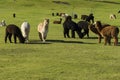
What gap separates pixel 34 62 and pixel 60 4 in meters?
82.5

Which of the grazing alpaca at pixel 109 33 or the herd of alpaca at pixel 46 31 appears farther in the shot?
the herd of alpaca at pixel 46 31

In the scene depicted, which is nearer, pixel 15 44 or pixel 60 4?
pixel 15 44

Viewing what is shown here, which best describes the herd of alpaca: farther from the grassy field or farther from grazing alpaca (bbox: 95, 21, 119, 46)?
the grassy field

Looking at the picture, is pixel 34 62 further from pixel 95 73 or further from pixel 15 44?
pixel 15 44

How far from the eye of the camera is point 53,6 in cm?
9719

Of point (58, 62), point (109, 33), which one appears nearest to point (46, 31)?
point (109, 33)

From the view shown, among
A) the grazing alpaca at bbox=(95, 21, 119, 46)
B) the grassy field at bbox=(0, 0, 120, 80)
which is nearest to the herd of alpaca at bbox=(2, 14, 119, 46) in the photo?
the grazing alpaca at bbox=(95, 21, 119, 46)

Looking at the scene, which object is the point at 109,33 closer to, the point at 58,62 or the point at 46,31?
the point at 46,31

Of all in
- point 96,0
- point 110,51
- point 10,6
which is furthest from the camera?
point 96,0

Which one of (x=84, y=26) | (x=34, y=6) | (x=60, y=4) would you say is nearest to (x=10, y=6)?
(x=34, y=6)

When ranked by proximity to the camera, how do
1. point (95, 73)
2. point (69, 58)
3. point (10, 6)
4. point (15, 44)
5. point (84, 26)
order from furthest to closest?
point (10, 6) → point (84, 26) → point (15, 44) → point (69, 58) → point (95, 73)

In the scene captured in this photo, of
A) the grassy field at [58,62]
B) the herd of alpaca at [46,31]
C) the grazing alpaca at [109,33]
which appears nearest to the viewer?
the grassy field at [58,62]

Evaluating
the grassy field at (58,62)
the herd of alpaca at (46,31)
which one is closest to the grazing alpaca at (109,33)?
the herd of alpaca at (46,31)

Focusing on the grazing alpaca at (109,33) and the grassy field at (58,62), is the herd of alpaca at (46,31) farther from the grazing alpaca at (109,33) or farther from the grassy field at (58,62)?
the grassy field at (58,62)
